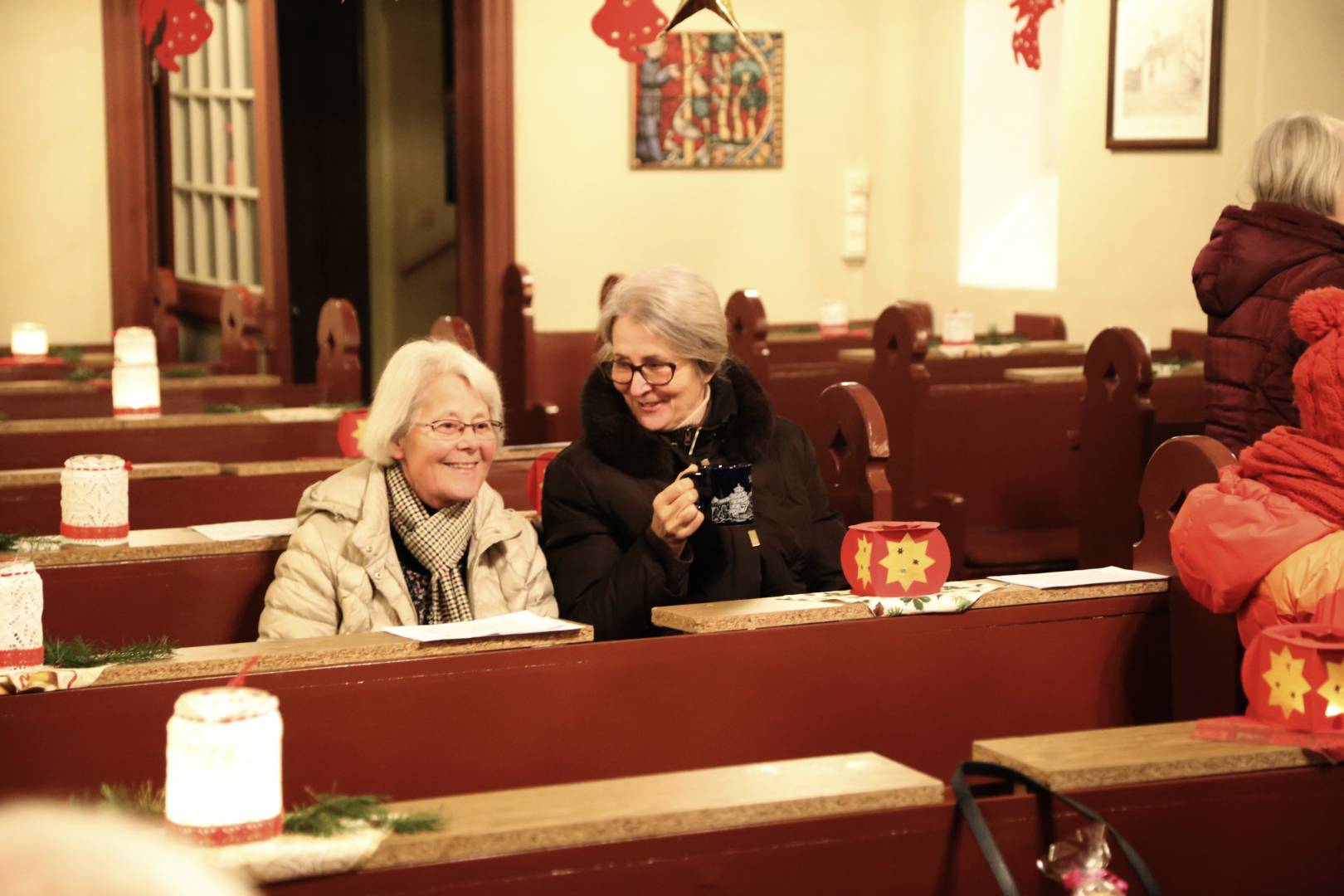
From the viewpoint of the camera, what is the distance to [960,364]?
21.7 ft

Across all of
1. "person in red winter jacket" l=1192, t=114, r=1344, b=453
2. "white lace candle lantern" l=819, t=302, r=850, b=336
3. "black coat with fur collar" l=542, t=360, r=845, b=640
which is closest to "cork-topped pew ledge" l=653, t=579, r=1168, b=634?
"black coat with fur collar" l=542, t=360, r=845, b=640

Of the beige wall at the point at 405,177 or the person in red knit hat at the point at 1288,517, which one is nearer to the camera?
the person in red knit hat at the point at 1288,517

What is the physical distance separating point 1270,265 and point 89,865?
3998 millimetres

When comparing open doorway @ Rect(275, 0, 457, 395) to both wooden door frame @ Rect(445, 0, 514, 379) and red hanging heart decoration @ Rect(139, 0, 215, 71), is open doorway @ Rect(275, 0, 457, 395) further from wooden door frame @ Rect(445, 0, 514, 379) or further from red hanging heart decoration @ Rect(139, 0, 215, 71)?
red hanging heart decoration @ Rect(139, 0, 215, 71)

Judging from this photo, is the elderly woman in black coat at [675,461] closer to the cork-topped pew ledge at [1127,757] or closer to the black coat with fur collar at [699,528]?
the black coat with fur collar at [699,528]

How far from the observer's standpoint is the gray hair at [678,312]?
3.38 meters

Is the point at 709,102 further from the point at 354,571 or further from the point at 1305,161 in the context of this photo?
the point at 354,571

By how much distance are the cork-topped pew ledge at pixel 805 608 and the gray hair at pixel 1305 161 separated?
1.57m

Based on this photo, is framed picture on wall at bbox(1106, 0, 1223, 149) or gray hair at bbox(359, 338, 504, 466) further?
framed picture on wall at bbox(1106, 0, 1223, 149)

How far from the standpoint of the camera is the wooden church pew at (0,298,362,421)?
5641 millimetres

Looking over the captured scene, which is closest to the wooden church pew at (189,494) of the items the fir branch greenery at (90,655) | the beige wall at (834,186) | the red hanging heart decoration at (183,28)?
the fir branch greenery at (90,655)

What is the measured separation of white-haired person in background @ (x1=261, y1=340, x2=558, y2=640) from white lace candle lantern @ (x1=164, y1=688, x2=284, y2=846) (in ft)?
4.33

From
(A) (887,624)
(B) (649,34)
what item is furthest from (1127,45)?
(A) (887,624)

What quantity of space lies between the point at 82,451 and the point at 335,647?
8.41ft
